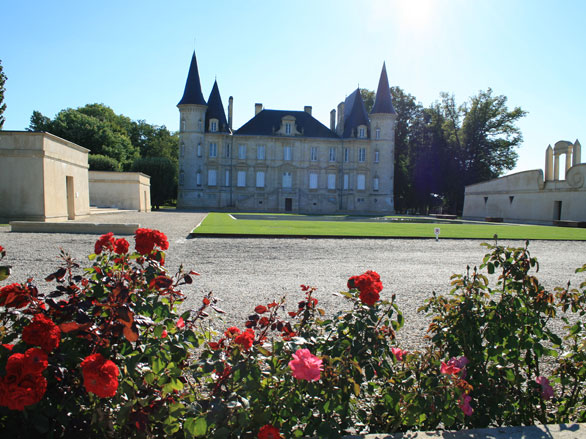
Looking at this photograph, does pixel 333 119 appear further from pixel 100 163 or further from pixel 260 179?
pixel 100 163

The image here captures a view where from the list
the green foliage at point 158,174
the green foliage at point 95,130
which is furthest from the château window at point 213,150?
the green foliage at point 95,130

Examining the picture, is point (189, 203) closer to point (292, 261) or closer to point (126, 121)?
point (126, 121)

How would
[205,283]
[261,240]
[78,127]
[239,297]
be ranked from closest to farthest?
1. [239,297]
2. [205,283]
3. [261,240]
4. [78,127]

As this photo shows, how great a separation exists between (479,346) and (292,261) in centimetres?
738

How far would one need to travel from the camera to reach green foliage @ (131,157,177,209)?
52000 millimetres

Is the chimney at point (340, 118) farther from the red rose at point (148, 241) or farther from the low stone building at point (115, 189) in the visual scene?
the red rose at point (148, 241)

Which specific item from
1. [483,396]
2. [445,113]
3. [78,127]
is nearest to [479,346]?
[483,396]

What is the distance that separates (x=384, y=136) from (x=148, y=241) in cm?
5422

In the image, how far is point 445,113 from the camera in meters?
57.1

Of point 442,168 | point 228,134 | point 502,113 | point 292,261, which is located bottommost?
point 292,261

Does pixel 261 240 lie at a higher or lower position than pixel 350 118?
lower

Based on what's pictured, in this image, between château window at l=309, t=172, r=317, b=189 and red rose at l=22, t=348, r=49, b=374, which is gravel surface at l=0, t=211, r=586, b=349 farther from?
château window at l=309, t=172, r=317, b=189

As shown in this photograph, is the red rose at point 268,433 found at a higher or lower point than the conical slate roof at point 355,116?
lower

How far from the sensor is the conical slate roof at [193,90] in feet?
169
